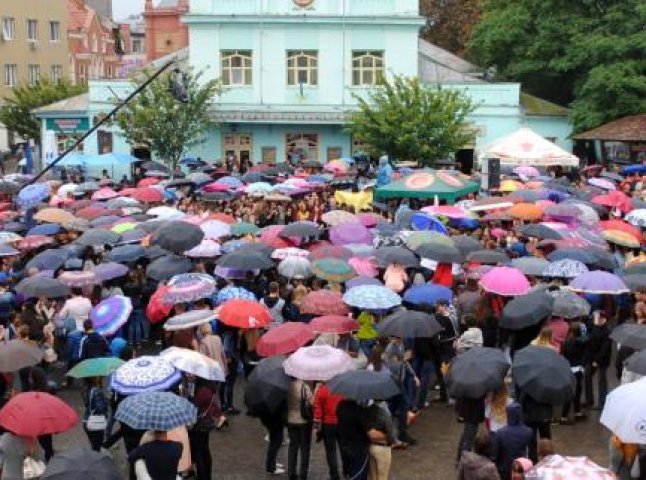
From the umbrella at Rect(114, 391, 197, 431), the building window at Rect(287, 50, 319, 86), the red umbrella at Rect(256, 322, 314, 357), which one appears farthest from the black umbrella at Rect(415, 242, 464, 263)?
the building window at Rect(287, 50, 319, 86)

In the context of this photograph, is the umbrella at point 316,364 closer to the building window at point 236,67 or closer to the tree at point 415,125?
the tree at point 415,125

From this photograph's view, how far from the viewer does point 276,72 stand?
40.7 meters

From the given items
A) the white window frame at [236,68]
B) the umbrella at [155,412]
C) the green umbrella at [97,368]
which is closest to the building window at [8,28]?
the white window frame at [236,68]

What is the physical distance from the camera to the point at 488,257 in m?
15.0

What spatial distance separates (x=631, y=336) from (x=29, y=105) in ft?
143

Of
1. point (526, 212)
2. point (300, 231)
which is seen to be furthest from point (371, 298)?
point (526, 212)

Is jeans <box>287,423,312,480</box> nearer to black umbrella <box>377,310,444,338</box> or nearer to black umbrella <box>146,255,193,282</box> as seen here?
A: black umbrella <box>377,310,444,338</box>

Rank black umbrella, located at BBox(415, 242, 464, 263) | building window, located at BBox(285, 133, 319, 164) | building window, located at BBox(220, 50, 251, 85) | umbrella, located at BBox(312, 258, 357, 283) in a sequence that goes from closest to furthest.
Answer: umbrella, located at BBox(312, 258, 357, 283)
black umbrella, located at BBox(415, 242, 464, 263)
building window, located at BBox(220, 50, 251, 85)
building window, located at BBox(285, 133, 319, 164)

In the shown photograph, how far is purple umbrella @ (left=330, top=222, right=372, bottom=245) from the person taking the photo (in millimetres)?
16875

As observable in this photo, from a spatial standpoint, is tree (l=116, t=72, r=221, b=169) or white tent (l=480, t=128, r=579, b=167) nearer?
white tent (l=480, t=128, r=579, b=167)

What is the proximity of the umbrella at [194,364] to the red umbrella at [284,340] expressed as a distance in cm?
94

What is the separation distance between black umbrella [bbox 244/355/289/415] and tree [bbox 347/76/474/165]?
69.3 feet

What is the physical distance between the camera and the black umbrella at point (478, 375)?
388 inches

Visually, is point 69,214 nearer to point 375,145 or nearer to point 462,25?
point 375,145
